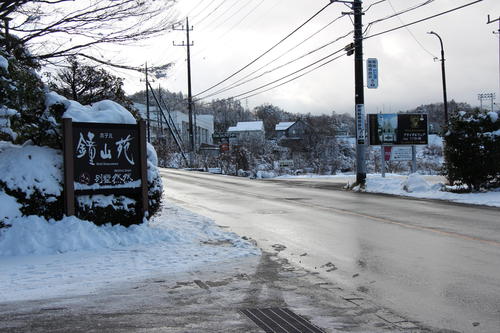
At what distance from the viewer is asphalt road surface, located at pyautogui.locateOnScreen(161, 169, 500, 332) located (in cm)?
530

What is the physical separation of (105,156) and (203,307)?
5150 mm

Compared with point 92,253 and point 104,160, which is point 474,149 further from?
point 92,253

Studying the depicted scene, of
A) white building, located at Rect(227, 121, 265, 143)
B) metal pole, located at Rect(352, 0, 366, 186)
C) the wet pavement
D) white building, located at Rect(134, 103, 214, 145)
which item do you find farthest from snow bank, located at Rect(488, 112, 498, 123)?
white building, located at Rect(227, 121, 265, 143)

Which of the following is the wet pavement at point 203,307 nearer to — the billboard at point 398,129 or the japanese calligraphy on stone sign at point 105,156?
the japanese calligraphy on stone sign at point 105,156

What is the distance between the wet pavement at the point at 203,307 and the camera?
15.2 feet

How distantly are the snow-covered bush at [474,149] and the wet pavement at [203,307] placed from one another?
11.9 metres

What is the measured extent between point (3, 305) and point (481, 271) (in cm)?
598

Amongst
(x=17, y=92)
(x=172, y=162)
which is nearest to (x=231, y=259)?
(x=17, y=92)

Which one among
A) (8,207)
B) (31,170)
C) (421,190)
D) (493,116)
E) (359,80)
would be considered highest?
(359,80)

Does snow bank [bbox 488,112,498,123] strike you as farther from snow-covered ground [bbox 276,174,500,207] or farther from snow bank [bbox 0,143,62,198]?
snow bank [bbox 0,143,62,198]

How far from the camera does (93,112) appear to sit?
9.95 meters

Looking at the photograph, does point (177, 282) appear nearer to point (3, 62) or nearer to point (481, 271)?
point (481, 271)

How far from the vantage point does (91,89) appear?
14711 millimetres

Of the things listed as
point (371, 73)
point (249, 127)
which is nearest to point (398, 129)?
point (371, 73)
